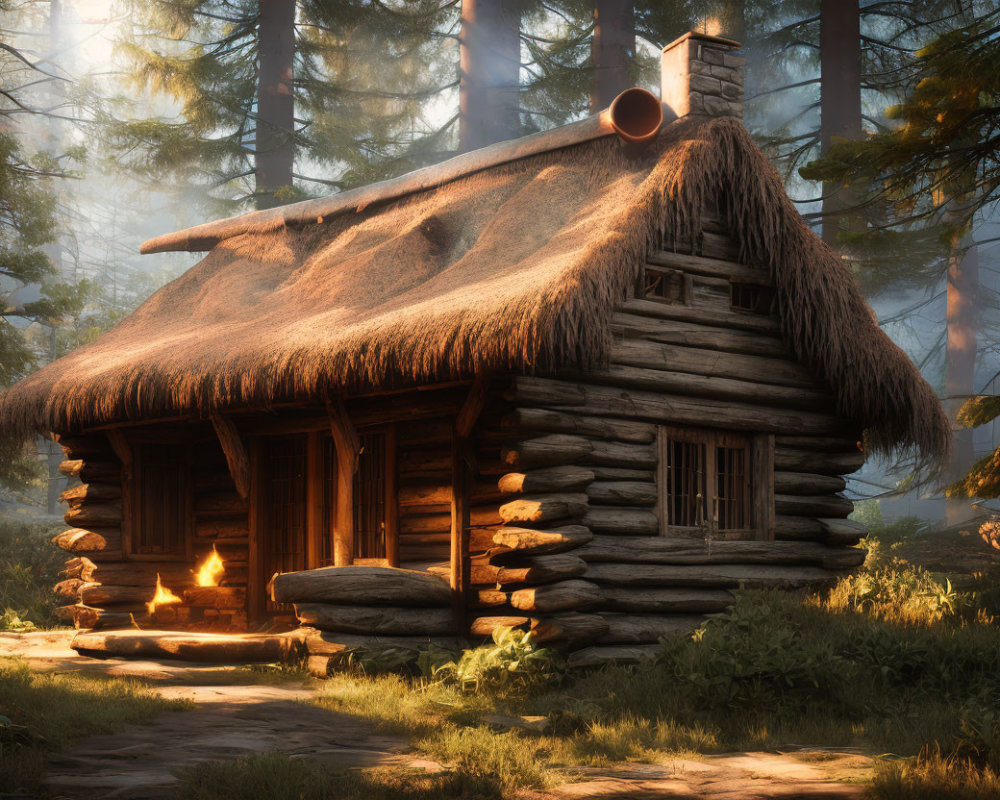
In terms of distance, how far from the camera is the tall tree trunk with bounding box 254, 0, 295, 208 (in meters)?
24.3

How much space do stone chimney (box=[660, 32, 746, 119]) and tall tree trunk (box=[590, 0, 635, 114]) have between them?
418 inches

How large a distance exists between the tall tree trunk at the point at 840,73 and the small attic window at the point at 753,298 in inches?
332

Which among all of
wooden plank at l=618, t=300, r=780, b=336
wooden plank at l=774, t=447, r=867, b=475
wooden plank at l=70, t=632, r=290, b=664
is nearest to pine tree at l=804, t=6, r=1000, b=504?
wooden plank at l=774, t=447, r=867, b=475

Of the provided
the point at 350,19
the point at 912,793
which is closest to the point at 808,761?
the point at 912,793

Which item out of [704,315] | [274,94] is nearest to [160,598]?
[704,315]

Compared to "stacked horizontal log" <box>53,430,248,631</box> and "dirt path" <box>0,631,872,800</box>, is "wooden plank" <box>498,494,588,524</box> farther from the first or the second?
"stacked horizontal log" <box>53,430,248,631</box>

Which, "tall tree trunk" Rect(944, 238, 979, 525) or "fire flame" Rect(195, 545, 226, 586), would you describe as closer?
"fire flame" Rect(195, 545, 226, 586)

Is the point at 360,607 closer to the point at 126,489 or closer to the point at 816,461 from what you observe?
the point at 126,489

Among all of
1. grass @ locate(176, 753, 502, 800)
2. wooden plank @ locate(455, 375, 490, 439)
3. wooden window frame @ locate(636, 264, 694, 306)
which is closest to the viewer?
grass @ locate(176, 753, 502, 800)

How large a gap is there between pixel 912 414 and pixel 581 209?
168 inches

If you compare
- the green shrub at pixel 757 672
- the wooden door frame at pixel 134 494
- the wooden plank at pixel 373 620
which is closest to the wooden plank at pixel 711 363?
the wooden plank at pixel 373 620

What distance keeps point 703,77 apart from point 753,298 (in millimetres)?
2414

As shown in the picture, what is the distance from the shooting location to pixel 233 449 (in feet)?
41.3

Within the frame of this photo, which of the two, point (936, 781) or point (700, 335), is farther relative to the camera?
point (700, 335)
